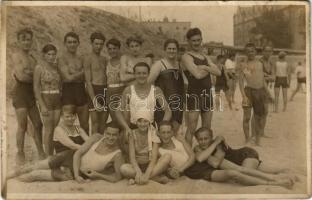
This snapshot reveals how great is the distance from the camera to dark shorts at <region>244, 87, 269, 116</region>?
7.52 feet

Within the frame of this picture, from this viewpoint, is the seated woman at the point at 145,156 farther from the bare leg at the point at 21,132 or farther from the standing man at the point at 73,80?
the bare leg at the point at 21,132

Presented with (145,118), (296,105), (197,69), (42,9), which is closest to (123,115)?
(145,118)

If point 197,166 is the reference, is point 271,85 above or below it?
above

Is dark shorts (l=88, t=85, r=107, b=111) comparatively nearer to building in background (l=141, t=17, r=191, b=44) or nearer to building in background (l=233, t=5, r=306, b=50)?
building in background (l=141, t=17, r=191, b=44)

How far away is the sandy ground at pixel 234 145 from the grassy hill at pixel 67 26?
386mm

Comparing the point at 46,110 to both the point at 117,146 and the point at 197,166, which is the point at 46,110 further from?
the point at 197,166

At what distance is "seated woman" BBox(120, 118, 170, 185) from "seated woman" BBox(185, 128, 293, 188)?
152 millimetres

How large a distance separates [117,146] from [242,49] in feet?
2.77

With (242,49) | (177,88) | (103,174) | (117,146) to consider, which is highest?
(242,49)

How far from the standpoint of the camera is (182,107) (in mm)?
2277

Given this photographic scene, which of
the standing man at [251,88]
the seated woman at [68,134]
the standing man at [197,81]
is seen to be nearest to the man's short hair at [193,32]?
the standing man at [197,81]

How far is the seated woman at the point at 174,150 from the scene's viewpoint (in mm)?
2264

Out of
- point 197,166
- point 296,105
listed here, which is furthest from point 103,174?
point 296,105

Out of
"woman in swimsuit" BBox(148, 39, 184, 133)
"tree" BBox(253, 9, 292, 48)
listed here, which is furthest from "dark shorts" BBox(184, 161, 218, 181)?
"tree" BBox(253, 9, 292, 48)
